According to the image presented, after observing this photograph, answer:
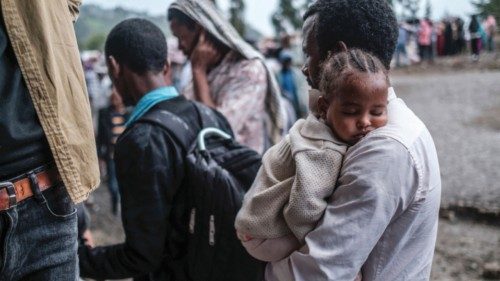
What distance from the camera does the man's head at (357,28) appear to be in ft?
4.93

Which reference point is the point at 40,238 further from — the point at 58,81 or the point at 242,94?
the point at 242,94

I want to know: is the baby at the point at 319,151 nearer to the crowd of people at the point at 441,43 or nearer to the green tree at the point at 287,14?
the crowd of people at the point at 441,43

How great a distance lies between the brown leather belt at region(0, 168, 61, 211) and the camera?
1.36 metres

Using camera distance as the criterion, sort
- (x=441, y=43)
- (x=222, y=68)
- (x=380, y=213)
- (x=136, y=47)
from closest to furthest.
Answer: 1. (x=380, y=213)
2. (x=136, y=47)
3. (x=222, y=68)
4. (x=441, y=43)

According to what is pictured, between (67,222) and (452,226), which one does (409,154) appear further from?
(452,226)

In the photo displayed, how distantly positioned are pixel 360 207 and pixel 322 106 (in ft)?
1.01

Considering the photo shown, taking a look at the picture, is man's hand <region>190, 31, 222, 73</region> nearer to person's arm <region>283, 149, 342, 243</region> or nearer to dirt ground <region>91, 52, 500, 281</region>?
person's arm <region>283, 149, 342, 243</region>

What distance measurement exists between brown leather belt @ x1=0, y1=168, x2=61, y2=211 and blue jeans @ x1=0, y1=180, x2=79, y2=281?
2cm

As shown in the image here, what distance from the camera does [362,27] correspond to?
1.50 m

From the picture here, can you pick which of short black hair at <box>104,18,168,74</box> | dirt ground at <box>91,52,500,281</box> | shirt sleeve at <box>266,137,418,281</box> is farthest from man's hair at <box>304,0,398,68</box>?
dirt ground at <box>91,52,500,281</box>

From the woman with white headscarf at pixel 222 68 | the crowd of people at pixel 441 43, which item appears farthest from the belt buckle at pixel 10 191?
the crowd of people at pixel 441 43

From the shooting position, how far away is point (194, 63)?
277cm

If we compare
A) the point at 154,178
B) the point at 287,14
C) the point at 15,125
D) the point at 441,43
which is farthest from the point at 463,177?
the point at 287,14

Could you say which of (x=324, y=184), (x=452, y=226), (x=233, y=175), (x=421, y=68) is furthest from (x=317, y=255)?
(x=421, y=68)
